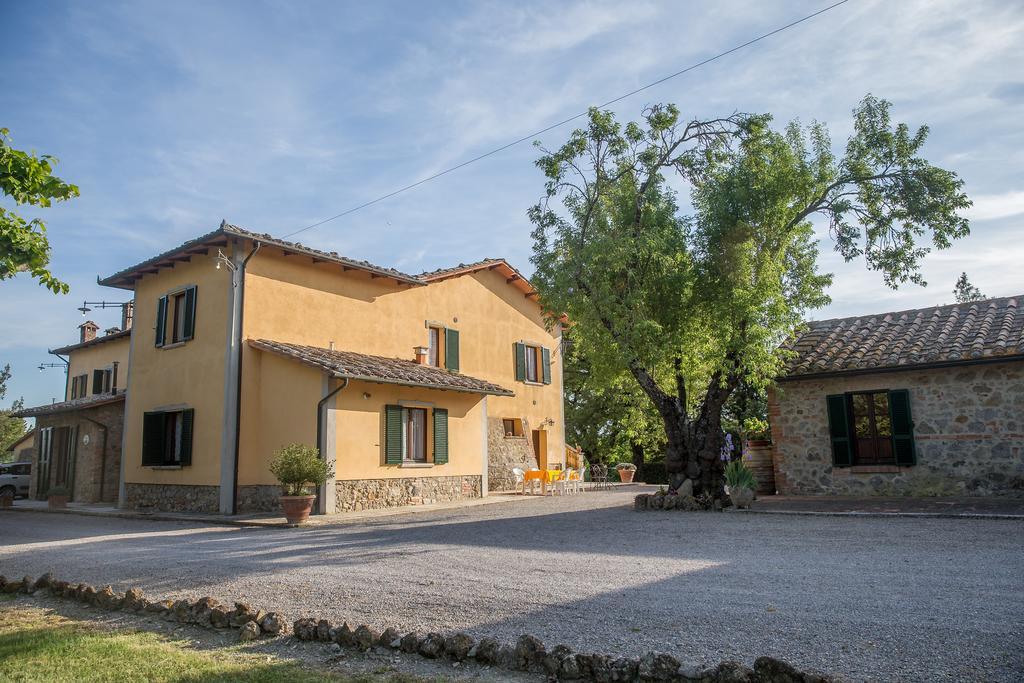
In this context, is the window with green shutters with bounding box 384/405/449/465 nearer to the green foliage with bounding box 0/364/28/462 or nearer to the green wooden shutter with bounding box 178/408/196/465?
the green wooden shutter with bounding box 178/408/196/465

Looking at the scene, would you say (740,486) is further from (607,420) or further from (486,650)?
(607,420)

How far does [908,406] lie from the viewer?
12.6 meters

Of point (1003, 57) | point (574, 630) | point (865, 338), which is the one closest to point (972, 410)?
point (865, 338)

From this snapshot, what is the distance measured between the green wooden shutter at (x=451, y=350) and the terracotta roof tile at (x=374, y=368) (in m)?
1.37

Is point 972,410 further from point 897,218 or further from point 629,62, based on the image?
point 629,62

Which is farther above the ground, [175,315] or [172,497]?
[175,315]

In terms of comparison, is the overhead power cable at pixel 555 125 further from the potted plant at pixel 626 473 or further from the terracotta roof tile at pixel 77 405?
the potted plant at pixel 626 473

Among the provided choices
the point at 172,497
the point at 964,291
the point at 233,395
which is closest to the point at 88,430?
the point at 172,497

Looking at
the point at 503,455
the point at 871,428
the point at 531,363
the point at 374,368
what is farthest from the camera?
the point at 531,363

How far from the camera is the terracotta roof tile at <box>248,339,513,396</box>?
45.1ft

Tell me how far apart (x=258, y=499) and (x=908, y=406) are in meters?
12.8

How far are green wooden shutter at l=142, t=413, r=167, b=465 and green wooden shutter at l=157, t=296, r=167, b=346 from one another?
1.78 m

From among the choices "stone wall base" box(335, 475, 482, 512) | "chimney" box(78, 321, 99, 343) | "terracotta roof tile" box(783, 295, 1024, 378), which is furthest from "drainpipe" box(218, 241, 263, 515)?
"chimney" box(78, 321, 99, 343)

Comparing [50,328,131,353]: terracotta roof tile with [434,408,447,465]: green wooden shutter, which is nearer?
[434,408,447,465]: green wooden shutter
